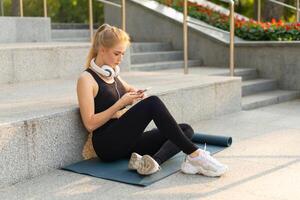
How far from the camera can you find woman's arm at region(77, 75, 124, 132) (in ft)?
12.0

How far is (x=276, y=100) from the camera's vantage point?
7.41 meters

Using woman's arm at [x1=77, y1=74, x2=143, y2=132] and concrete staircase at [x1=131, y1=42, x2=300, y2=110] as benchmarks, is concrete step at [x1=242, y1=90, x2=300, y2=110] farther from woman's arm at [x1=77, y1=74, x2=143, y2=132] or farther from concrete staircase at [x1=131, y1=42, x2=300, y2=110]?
woman's arm at [x1=77, y1=74, x2=143, y2=132]

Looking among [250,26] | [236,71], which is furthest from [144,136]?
[250,26]

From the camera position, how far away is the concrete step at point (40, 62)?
5.56m

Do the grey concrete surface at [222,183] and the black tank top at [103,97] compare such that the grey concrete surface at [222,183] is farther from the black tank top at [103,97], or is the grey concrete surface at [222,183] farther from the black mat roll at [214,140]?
the black tank top at [103,97]

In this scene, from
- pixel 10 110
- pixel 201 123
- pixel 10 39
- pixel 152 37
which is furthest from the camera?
pixel 152 37

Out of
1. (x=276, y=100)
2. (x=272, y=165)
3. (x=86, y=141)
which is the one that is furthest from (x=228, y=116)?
Answer: (x=86, y=141)

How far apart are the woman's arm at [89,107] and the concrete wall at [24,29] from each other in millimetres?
3887

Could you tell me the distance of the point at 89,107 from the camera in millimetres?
3682

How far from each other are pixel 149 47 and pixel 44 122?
5989 millimetres

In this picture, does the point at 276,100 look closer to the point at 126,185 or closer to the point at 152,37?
the point at 152,37

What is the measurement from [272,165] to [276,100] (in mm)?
3593

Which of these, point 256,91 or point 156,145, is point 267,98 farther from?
point 156,145

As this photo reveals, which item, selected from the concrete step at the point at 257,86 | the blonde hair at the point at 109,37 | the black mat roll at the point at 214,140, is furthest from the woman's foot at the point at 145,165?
the concrete step at the point at 257,86
